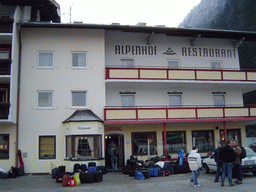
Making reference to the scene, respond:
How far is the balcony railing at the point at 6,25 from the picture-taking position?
782 inches

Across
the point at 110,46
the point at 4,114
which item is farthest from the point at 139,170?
the point at 110,46

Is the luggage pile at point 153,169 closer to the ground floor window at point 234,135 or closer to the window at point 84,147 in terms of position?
the window at point 84,147

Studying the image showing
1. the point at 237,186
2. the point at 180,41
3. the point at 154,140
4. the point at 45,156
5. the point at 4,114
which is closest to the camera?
the point at 237,186

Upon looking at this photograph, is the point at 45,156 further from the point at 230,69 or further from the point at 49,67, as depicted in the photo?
the point at 230,69

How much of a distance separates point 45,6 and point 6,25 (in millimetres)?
4990

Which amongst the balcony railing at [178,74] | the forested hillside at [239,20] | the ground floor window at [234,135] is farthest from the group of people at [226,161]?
the forested hillside at [239,20]

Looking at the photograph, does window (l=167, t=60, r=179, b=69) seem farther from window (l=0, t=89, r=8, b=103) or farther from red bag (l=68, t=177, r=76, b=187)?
red bag (l=68, t=177, r=76, b=187)

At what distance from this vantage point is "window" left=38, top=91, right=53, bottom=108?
839 inches

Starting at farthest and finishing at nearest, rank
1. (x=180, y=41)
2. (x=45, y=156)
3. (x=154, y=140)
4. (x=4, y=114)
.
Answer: (x=180, y=41), (x=154, y=140), (x=45, y=156), (x=4, y=114)

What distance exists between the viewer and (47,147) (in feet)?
67.9

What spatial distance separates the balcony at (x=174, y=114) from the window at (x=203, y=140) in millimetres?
2142

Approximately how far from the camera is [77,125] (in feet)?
65.2

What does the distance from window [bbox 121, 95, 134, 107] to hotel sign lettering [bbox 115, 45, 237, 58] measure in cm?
341

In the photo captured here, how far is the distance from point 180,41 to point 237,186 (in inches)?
586
